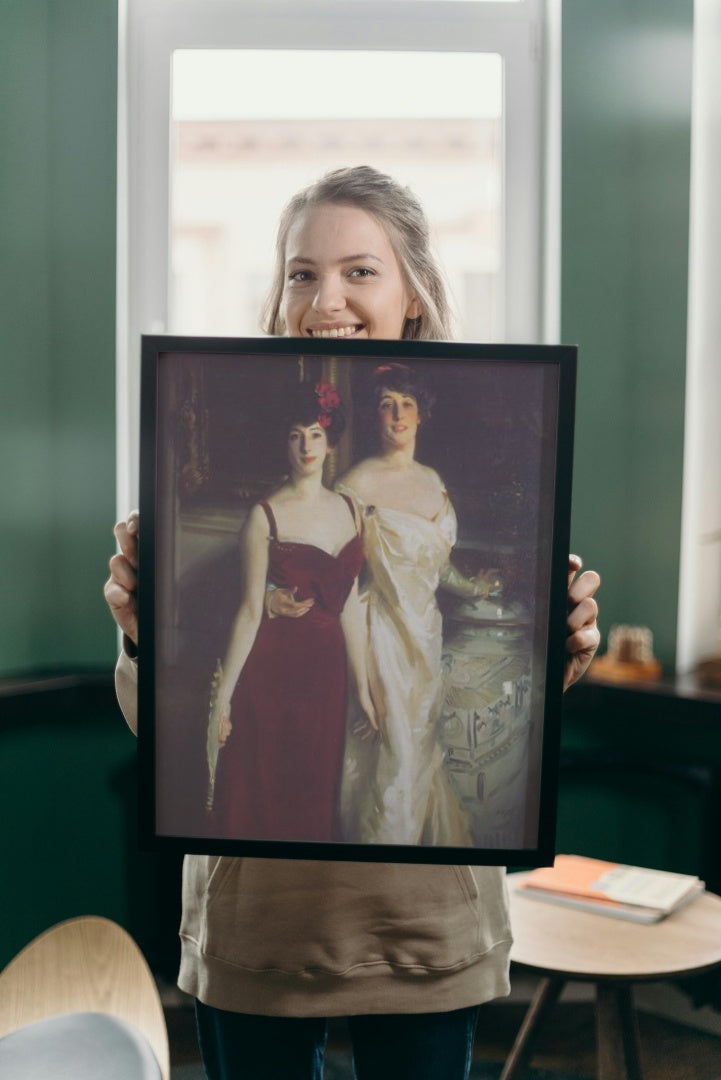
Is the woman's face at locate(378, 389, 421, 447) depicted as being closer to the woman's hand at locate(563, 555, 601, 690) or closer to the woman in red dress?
the woman in red dress

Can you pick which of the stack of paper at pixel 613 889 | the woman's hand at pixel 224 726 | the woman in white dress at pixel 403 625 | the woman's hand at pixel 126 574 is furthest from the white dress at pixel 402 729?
the stack of paper at pixel 613 889

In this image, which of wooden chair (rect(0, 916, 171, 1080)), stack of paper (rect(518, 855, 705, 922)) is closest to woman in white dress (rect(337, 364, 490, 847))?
wooden chair (rect(0, 916, 171, 1080))

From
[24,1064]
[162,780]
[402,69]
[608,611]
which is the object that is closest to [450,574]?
[162,780]

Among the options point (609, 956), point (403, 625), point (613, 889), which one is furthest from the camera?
point (613, 889)

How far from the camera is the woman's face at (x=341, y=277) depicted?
1113 mm

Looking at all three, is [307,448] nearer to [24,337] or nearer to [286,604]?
[286,604]

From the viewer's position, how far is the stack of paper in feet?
6.21

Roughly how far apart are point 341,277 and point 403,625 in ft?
1.29

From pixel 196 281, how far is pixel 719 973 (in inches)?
81.3

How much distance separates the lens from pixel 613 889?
77.5 inches

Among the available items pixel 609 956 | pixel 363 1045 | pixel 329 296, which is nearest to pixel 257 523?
pixel 329 296

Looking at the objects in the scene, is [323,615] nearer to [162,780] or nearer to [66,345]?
[162,780]

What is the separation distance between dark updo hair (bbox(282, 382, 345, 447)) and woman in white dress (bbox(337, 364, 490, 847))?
0.12ft

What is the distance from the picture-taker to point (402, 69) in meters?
2.64
